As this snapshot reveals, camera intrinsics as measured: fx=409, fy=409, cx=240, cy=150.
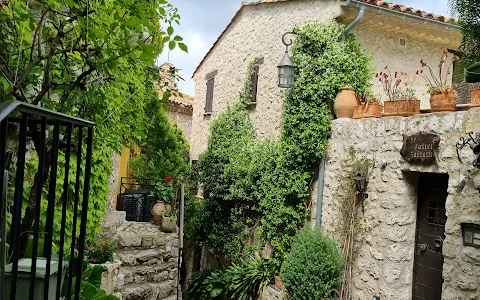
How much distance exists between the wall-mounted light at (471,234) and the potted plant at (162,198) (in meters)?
6.87

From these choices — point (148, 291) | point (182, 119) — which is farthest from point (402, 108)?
point (182, 119)

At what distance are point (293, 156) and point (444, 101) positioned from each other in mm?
2529

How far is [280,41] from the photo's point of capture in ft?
26.5

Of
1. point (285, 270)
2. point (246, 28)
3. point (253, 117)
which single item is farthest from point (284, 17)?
point (285, 270)

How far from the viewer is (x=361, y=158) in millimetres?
5508

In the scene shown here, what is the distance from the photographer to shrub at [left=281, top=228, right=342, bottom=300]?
538 centimetres

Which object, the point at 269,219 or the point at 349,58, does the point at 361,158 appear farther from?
the point at 269,219

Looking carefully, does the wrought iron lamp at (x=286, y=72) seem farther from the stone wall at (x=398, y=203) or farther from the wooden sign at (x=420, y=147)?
the wooden sign at (x=420, y=147)

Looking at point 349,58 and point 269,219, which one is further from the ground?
point 349,58

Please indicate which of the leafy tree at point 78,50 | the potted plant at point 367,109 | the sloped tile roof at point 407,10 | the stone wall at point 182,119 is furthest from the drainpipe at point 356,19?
the stone wall at point 182,119

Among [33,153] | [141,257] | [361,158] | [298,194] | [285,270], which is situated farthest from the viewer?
[141,257]

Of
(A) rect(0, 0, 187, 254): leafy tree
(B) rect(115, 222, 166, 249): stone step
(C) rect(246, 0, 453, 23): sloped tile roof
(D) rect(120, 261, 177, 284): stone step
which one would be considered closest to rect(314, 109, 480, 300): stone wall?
(C) rect(246, 0, 453, 23): sloped tile roof

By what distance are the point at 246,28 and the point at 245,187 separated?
152 inches

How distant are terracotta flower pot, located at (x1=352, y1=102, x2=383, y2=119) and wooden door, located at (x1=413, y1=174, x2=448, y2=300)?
1.01 metres
